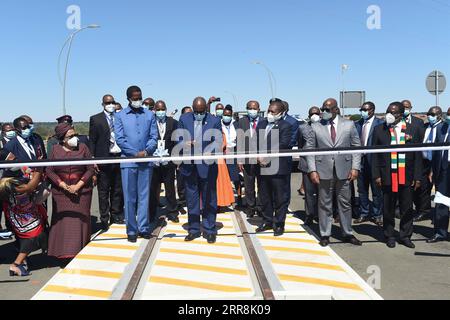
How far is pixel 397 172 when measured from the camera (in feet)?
19.9

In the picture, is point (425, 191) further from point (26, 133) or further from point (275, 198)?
point (26, 133)

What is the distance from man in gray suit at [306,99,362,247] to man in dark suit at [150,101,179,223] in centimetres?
294

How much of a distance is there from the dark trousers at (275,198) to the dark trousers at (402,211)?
1529 millimetres

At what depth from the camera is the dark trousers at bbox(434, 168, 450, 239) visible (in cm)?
615

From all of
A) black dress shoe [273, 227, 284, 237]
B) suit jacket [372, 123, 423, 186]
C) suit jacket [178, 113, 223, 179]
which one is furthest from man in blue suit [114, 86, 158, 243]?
suit jacket [372, 123, 423, 186]

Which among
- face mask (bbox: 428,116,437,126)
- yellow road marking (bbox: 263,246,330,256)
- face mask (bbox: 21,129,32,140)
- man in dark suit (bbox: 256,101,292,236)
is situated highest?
face mask (bbox: 428,116,437,126)

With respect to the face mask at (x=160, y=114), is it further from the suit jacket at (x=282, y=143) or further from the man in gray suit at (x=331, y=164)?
the man in gray suit at (x=331, y=164)

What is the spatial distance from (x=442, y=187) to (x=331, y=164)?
177 centimetres

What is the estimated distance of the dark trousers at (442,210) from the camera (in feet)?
20.2

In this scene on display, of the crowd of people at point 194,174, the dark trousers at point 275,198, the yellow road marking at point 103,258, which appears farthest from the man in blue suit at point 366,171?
the yellow road marking at point 103,258

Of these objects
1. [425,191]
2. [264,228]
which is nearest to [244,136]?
[264,228]

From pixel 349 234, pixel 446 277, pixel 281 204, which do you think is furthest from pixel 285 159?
pixel 446 277

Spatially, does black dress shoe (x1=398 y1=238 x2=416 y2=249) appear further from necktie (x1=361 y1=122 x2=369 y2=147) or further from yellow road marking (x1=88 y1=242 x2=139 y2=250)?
yellow road marking (x1=88 y1=242 x2=139 y2=250)

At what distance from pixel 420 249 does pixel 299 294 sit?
9.04 ft
